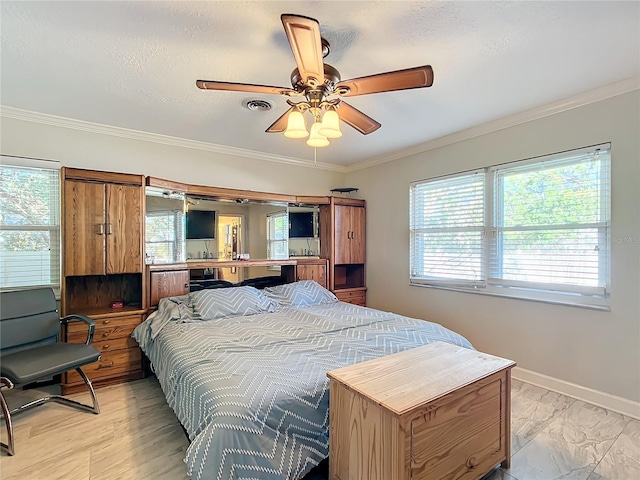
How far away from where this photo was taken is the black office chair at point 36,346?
7.36 feet

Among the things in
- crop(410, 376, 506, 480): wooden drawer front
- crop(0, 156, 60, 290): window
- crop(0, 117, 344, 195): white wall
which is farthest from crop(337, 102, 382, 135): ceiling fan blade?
crop(0, 156, 60, 290): window

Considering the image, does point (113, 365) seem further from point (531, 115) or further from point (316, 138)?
point (531, 115)

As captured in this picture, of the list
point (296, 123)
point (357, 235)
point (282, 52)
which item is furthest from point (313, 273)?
point (282, 52)

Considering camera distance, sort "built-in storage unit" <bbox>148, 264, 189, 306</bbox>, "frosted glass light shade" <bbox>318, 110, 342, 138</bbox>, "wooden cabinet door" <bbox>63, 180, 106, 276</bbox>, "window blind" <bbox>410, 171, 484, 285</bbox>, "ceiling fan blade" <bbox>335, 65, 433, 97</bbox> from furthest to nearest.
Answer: "window blind" <bbox>410, 171, 484, 285</bbox>, "built-in storage unit" <bbox>148, 264, 189, 306</bbox>, "wooden cabinet door" <bbox>63, 180, 106, 276</bbox>, "frosted glass light shade" <bbox>318, 110, 342, 138</bbox>, "ceiling fan blade" <bbox>335, 65, 433, 97</bbox>

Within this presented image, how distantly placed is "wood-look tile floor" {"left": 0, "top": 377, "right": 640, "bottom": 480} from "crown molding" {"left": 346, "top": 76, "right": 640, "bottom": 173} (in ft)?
7.95

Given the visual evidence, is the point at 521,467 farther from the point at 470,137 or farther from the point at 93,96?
the point at 93,96

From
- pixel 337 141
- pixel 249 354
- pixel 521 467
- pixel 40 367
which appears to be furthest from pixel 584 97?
pixel 40 367

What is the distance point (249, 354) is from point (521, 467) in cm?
172

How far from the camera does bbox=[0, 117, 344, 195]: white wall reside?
2.98 meters

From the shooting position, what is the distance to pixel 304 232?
179 inches

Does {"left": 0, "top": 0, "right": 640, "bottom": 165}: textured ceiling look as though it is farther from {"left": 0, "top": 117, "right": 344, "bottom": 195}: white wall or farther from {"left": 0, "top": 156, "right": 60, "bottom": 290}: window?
{"left": 0, "top": 156, "right": 60, "bottom": 290}: window

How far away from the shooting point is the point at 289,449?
1578 millimetres

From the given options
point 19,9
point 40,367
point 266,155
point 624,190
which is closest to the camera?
point 19,9

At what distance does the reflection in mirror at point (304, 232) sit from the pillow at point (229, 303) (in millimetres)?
1082
